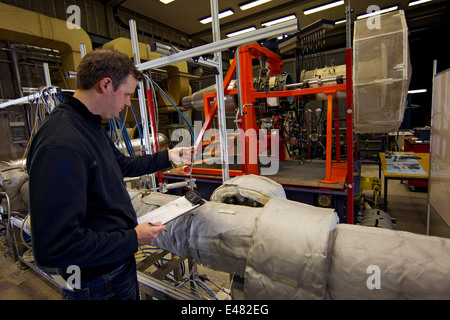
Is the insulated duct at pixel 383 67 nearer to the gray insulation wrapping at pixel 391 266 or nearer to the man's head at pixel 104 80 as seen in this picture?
the gray insulation wrapping at pixel 391 266

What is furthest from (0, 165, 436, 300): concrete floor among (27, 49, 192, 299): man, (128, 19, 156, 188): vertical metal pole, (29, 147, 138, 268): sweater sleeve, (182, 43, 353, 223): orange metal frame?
(29, 147, 138, 268): sweater sleeve

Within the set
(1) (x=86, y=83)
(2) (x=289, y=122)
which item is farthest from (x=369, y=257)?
(2) (x=289, y=122)

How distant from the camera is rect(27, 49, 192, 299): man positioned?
2.35 feet

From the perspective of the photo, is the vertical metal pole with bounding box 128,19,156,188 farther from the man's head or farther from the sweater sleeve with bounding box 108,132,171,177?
the man's head

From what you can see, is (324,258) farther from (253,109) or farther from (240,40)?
(253,109)

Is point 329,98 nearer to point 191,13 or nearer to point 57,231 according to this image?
point 57,231

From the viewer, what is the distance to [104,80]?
3.03 feet

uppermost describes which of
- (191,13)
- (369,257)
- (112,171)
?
(191,13)

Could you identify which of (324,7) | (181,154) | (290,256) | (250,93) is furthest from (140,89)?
(324,7)

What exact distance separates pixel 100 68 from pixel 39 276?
2869 mm

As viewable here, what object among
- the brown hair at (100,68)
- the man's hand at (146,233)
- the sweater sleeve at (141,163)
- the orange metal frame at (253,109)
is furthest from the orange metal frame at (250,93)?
the man's hand at (146,233)

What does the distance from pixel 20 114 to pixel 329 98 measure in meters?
5.67

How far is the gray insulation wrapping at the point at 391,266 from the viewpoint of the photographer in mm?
757

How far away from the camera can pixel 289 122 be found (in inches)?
152
